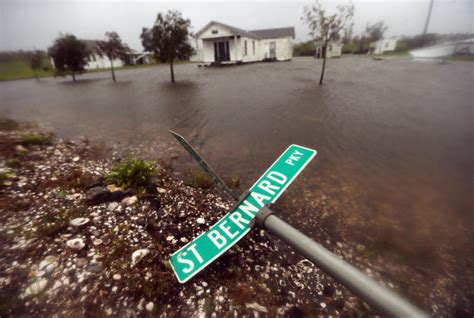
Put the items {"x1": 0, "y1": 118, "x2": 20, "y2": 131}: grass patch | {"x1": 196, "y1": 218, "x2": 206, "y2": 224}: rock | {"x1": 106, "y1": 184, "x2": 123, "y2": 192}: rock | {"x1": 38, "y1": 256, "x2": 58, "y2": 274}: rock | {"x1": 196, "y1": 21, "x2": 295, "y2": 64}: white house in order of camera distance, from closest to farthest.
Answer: {"x1": 38, "y1": 256, "x2": 58, "y2": 274}: rock
{"x1": 196, "y1": 218, "x2": 206, "y2": 224}: rock
{"x1": 106, "y1": 184, "x2": 123, "y2": 192}: rock
{"x1": 0, "y1": 118, "x2": 20, "y2": 131}: grass patch
{"x1": 196, "y1": 21, "x2": 295, "y2": 64}: white house

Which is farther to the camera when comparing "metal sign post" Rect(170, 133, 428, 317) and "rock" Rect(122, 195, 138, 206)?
"rock" Rect(122, 195, 138, 206)

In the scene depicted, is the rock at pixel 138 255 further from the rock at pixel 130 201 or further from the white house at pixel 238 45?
the white house at pixel 238 45

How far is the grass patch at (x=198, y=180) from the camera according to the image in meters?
4.28

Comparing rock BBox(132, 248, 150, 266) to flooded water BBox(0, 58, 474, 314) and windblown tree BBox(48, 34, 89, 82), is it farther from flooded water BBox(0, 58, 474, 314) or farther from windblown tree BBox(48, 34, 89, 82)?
windblown tree BBox(48, 34, 89, 82)

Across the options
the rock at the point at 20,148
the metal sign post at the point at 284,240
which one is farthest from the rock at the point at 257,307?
the rock at the point at 20,148

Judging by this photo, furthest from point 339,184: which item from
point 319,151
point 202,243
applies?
point 202,243

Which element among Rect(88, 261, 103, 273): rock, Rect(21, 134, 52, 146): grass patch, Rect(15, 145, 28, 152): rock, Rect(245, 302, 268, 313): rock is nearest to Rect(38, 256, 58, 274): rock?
Rect(88, 261, 103, 273): rock

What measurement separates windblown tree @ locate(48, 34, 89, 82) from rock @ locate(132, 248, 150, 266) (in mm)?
29839

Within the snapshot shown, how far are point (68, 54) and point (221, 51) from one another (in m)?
18.5

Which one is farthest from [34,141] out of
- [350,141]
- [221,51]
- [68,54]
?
[221,51]

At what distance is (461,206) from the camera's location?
4.11m

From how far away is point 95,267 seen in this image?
241cm

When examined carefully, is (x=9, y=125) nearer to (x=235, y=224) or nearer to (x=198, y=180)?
(x=198, y=180)

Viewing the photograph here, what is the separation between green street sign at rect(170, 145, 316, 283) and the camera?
1.90m
